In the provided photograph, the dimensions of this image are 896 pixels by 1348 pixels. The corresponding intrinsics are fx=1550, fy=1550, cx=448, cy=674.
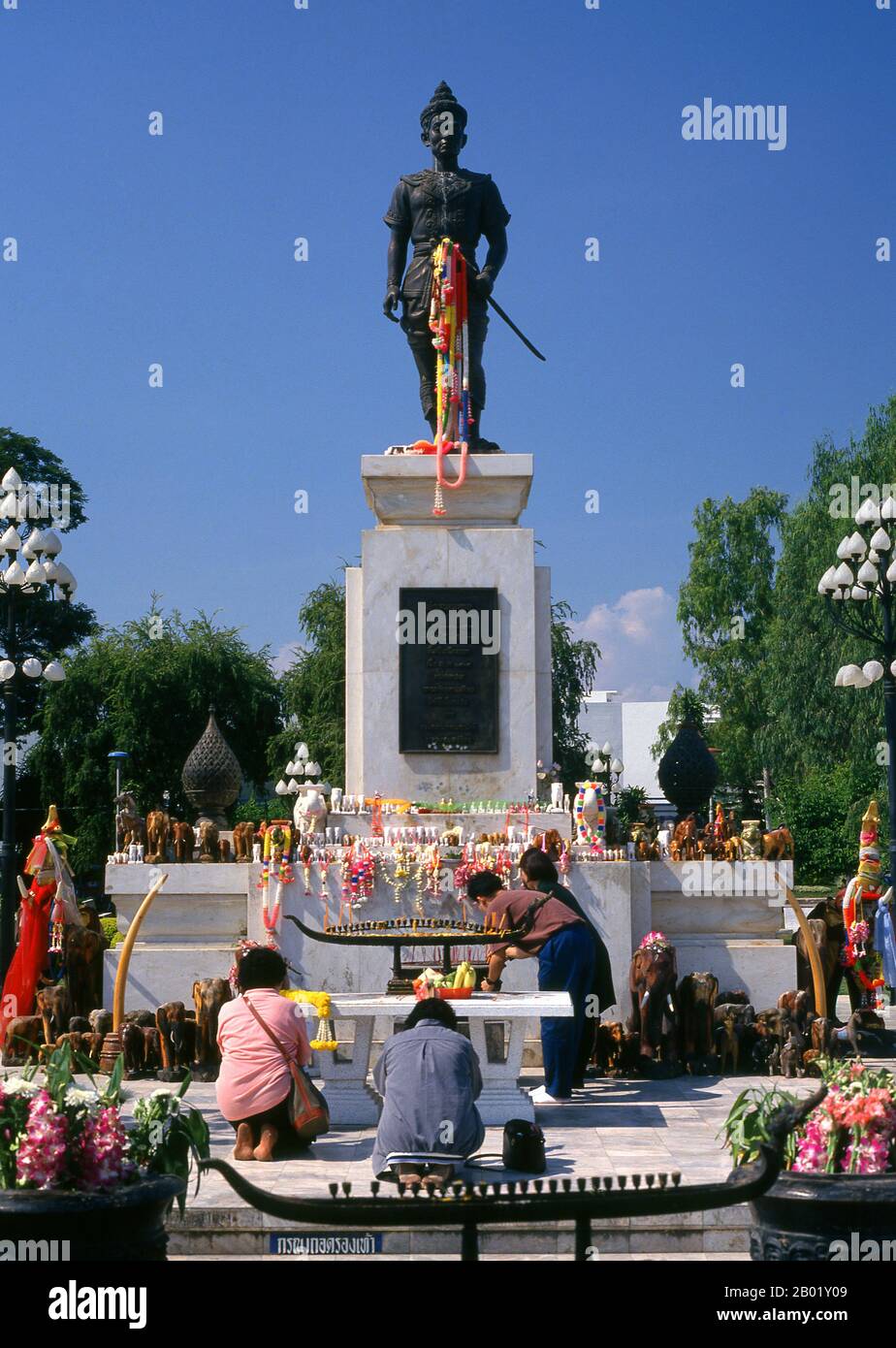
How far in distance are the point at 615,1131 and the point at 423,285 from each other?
29.4ft

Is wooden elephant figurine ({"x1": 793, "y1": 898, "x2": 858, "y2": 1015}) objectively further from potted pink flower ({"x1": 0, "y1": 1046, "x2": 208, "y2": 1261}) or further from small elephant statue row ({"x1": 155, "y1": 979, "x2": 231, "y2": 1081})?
potted pink flower ({"x1": 0, "y1": 1046, "x2": 208, "y2": 1261})

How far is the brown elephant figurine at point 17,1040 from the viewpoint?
39.9ft

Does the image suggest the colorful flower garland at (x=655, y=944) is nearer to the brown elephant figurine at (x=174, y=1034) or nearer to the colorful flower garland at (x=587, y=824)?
the colorful flower garland at (x=587, y=824)

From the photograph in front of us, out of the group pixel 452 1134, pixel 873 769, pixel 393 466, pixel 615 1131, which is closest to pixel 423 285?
pixel 393 466

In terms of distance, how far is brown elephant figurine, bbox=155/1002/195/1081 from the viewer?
11.8 metres

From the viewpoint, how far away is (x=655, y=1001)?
12.1m

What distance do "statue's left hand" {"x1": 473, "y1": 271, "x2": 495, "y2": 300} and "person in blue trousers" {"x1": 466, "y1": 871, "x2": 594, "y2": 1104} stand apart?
6907 millimetres

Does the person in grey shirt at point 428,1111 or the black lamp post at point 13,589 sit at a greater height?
the black lamp post at point 13,589

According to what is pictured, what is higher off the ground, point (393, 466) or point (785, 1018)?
point (393, 466)

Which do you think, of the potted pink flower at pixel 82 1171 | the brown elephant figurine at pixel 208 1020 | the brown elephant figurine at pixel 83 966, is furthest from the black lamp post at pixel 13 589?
the potted pink flower at pixel 82 1171

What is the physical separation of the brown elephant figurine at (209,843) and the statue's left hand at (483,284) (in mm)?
5875

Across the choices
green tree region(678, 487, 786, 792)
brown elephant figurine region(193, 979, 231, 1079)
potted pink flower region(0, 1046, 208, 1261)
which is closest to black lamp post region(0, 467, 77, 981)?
brown elephant figurine region(193, 979, 231, 1079)

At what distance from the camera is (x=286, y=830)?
1323 centimetres
